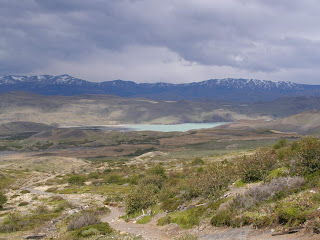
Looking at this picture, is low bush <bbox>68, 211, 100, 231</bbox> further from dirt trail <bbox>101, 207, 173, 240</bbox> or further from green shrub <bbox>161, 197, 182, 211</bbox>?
green shrub <bbox>161, 197, 182, 211</bbox>

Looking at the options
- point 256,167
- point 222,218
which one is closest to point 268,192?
point 222,218

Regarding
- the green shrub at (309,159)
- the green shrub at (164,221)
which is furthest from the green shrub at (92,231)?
the green shrub at (309,159)

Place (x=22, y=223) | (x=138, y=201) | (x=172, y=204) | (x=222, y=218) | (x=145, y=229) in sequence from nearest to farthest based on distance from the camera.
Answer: (x=222, y=218) → (x=145, y=229) → (x=172, y=204) → (x=22, y=223) → (x=138, y=201)

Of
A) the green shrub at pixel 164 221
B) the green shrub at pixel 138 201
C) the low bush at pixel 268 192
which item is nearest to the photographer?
the low bush at pixel 268 192

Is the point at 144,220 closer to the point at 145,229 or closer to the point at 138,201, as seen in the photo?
the point at 145,229

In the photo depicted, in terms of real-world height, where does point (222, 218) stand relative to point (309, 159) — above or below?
below

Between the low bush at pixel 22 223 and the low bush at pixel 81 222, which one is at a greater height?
the low bush at pixel 81 222

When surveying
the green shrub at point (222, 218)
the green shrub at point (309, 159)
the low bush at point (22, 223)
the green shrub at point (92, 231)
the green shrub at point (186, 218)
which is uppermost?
the green shrub at point (309, 159)

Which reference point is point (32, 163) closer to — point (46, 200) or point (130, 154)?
point (130, 154)

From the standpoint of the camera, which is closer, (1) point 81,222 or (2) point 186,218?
(2) point 186,218

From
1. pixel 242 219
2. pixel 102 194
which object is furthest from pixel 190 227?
pixel 102 194

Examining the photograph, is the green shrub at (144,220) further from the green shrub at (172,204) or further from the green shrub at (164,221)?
the green shrub at (164,221)

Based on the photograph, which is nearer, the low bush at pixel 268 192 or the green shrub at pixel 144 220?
the low bush at pixel 268 192

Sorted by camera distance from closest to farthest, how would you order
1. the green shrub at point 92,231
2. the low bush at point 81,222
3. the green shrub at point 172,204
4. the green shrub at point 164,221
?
1. the green shrub at point 92,231
2. the green shrub at point 164,221
3. the low bush at point 81,222
4. the green shrub at point 172,204
